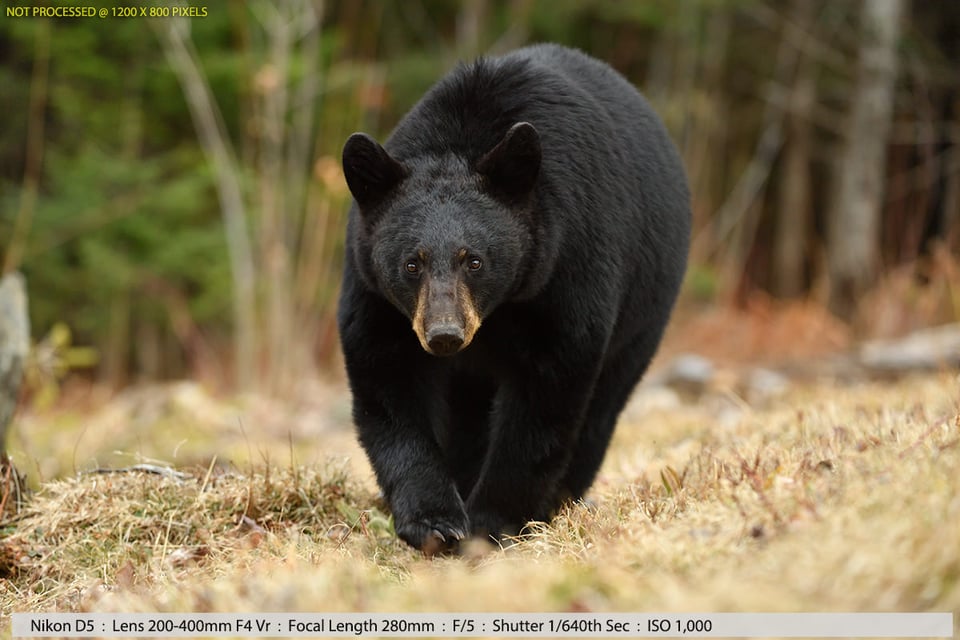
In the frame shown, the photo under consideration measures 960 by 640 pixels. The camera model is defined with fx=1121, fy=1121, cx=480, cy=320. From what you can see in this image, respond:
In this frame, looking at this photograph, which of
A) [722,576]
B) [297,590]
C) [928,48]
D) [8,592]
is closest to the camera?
[722,576]

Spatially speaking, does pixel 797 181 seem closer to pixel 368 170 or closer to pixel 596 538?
pixel 368 170

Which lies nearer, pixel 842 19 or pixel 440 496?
pixel 440 496

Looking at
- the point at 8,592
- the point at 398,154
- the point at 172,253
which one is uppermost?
the point at 398,154

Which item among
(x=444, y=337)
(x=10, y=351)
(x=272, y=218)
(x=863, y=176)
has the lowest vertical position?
(x=272, y=218)

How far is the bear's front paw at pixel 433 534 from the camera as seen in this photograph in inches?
151

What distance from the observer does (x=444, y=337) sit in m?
3.66

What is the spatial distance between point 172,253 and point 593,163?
324 inches

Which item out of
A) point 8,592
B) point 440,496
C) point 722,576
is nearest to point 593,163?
point 440,496

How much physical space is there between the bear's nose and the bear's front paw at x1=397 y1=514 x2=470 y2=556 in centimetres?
63

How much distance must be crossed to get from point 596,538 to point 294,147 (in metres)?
7.43

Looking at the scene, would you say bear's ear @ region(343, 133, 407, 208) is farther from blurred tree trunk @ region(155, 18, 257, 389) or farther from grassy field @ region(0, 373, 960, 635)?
blurred tree trunk @ region(155, 18, 257, 389)

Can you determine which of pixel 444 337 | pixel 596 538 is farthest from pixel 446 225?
pixel 596 538

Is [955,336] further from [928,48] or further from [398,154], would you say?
[398,154]

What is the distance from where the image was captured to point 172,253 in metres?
11.7
